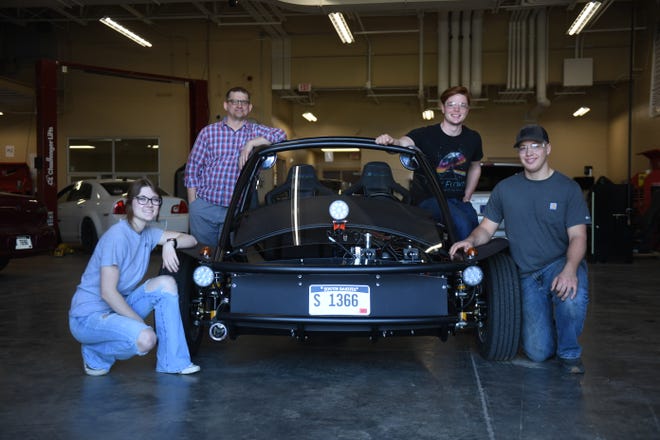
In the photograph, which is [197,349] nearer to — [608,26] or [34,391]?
[34,391]

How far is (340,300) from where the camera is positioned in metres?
3.33

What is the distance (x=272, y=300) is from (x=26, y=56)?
17341mm

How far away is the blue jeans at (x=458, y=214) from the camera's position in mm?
4051

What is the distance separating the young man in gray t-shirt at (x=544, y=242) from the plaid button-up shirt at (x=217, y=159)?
71.6 inches

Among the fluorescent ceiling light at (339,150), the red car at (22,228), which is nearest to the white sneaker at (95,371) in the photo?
the fluorescent ceiling light at (339,150)

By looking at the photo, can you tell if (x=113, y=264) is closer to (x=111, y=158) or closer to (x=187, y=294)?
(x=187, y=294)

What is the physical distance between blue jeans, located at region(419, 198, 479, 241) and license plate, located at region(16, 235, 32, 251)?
5.64m

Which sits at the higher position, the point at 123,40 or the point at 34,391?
the point at 123,40

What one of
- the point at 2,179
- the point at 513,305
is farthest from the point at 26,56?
the point at 513,305

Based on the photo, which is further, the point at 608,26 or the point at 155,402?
the point at 608,26

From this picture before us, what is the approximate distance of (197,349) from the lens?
4055 millimetres

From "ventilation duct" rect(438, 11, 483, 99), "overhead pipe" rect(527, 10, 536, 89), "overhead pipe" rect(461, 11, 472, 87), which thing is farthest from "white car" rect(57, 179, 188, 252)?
"overhead pipe" rect(527, 10, 536, 89)

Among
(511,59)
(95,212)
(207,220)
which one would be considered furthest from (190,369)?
(511,59)

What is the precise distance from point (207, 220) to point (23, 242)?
426 cm
